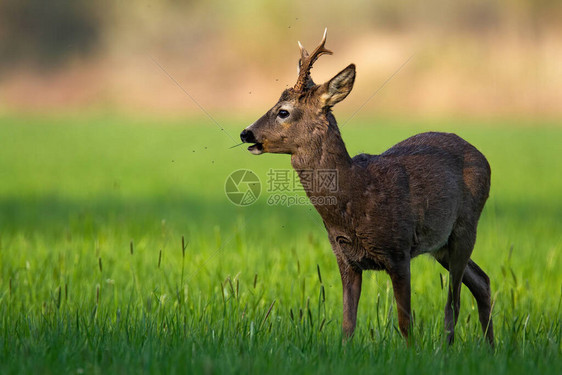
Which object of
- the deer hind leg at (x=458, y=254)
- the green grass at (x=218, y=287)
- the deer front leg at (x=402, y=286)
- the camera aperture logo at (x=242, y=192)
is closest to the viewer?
the green grass at (x=218, y=287)

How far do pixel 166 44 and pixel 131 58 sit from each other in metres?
3.67

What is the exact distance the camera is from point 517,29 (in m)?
58.4

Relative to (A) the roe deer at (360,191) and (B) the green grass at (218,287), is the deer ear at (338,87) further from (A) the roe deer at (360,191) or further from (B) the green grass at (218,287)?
(B) the green grass at (218,287)

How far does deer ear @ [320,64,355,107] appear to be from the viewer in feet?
18.3


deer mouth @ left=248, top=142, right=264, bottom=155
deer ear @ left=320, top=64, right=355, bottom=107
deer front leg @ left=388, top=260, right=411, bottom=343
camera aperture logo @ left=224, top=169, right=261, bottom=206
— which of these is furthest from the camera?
camera aperture logo @ left=224, top=169, right=261, bottom=206

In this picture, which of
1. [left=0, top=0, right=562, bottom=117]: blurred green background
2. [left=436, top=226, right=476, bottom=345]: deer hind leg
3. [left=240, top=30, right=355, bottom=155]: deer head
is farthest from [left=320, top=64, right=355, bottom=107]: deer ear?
[left=0, top=0, right=562, bottom=117]: blurred green background

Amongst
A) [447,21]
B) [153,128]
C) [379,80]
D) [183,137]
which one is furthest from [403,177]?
[447,21]

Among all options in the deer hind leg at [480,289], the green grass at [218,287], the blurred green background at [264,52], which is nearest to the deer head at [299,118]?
the green grass at [218,287]

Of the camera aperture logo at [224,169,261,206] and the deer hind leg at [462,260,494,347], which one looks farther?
the camera aperture logo at [224,169,261,206]

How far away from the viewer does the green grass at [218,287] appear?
4.50 m

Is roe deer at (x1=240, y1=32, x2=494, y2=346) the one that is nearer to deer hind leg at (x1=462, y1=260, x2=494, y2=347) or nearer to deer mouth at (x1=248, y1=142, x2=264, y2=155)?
deer mouth at (x1=248, y1=142, x2=264, y2=155)

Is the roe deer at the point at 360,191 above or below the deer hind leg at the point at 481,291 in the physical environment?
above

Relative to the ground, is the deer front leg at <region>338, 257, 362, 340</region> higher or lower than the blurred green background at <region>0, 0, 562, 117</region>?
lower

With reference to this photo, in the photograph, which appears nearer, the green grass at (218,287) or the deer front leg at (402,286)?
the green grass at (218,287)
